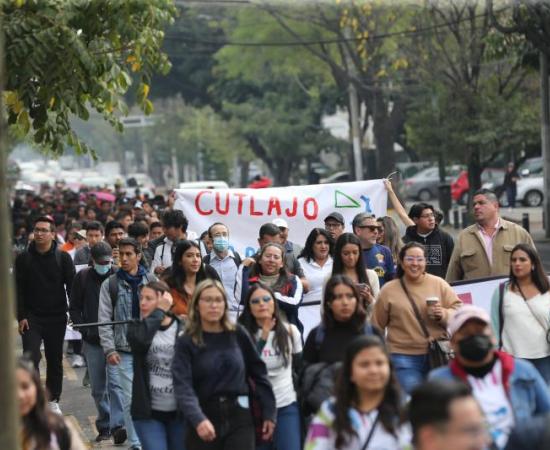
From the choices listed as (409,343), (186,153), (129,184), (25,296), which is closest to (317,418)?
(409,343)

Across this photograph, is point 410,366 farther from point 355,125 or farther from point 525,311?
point 355,125

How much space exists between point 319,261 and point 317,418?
488 centimetres

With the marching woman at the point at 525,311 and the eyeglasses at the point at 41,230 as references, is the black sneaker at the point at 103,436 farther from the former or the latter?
the marching woman at the point at 525,311

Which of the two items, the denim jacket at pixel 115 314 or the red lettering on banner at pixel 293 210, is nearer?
the denim jacket at pixel 115 314

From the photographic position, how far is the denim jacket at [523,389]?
6.57 m

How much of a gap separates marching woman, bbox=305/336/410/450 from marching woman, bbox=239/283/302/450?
179cm

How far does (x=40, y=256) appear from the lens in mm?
12078

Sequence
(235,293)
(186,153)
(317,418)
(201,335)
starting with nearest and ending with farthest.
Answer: (317,418) < (201,335) < (235,293) < (186,153)

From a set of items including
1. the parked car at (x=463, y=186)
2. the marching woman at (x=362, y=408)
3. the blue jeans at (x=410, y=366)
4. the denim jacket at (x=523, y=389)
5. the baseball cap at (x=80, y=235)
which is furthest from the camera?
the parked car at (x=463, y=186)

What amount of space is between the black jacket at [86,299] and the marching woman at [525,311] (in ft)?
11.3

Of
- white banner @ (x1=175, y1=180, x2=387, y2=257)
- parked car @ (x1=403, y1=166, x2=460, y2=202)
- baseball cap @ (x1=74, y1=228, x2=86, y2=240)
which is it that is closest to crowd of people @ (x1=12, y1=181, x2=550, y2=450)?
white banner @ (x1=175, y1=180, x2=387, y2=257)

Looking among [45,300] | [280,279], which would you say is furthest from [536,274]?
[45,300]

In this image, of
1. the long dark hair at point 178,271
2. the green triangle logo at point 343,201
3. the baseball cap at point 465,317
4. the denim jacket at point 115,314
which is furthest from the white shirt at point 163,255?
the baseball cap at point 465,317

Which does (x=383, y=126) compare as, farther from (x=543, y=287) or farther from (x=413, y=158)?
(x=543, y=287)
